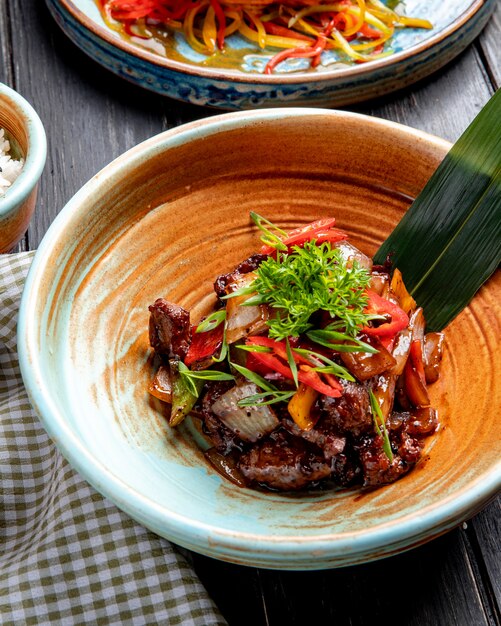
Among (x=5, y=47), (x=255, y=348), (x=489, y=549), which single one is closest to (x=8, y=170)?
(x=5, y=47)

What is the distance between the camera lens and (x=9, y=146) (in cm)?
296

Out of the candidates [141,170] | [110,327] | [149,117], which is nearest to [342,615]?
[110,327]

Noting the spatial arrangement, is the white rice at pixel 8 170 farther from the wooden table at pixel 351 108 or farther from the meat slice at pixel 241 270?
the meat slice at pixel 241 270

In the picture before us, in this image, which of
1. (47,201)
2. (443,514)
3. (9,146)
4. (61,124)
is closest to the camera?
(443,514)

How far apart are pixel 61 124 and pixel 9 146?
58cm

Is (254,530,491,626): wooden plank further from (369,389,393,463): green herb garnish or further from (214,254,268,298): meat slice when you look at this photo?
(214,254,268,298): meat slice

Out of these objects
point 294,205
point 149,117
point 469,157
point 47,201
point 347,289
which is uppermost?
point 469,157

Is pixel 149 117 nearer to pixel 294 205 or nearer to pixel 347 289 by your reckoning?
pixel 294 205

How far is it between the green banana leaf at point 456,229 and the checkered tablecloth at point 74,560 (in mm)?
1063

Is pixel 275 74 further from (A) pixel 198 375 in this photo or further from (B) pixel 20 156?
(A) pixel 198 375

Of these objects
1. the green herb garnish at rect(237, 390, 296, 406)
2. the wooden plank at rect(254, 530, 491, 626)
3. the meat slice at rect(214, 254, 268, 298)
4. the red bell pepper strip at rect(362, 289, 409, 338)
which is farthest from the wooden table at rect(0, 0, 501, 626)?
the meat slice at rect(214, 254, 268, 298)

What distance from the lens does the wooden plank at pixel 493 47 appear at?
373cm

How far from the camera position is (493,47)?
3840 mm

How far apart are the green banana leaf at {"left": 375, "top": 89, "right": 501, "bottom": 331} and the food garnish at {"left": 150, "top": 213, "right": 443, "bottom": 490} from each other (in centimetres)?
23
